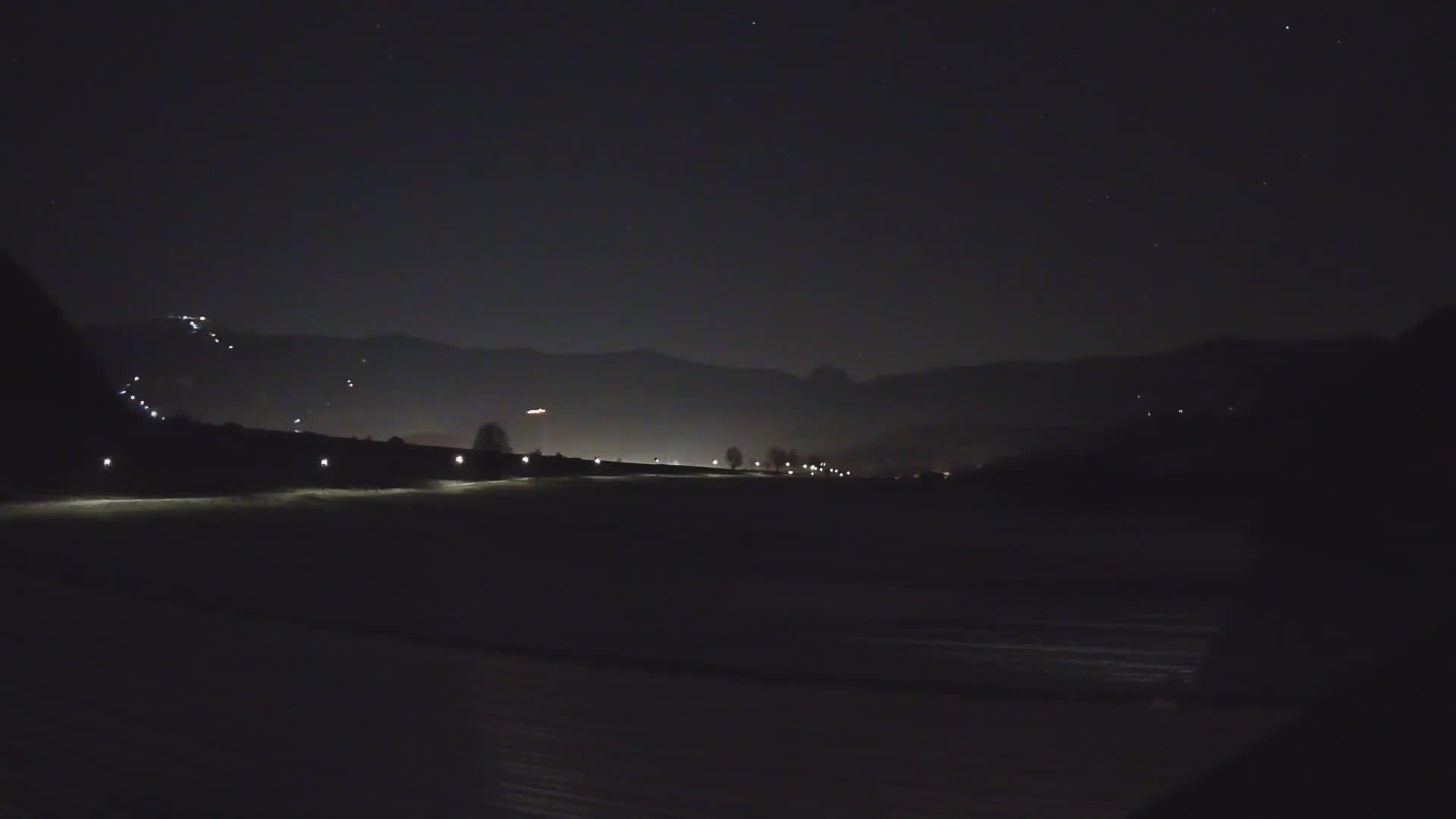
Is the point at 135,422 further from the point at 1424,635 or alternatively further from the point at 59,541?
the point at 1424,635

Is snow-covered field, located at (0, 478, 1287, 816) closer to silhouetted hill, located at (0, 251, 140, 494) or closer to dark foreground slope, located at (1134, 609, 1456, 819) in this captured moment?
dark foreground slope, located at (1134, 609, 1456, 819)

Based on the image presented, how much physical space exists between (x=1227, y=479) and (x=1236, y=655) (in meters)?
13.5

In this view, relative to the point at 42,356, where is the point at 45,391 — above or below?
below

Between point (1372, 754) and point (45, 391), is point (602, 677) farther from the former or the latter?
point (45, 391)

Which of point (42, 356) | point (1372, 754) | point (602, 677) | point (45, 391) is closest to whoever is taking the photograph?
point (1372, 754)

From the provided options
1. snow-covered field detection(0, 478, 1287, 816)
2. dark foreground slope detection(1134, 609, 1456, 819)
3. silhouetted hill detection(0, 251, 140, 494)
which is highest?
silhouetted hill detection(0, 251, 140, 494)

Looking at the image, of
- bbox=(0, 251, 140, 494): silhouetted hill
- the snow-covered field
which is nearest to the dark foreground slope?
the snow-covered field

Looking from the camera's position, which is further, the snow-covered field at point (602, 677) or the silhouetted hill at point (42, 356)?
the silhouetted hill at point (42, 356)

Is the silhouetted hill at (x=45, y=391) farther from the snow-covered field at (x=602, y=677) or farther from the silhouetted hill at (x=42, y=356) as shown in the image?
the snow-covered field at (x=602, y=677)

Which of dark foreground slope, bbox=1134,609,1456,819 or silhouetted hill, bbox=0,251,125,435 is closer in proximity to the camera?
dark foreground slope, bbox=1134,609,1456,819

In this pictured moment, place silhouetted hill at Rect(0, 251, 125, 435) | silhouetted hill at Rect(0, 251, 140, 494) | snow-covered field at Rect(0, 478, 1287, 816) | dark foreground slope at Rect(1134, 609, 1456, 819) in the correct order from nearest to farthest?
dark foreground slope at Rect(1134, 609, 1456, 819) → snow-covered field at Rect(0, 478, 1287, 816) → silhouetted hill at Rect(0, 251, 140, 494) → silhouetted hill at Rect(0, 251, 125, 435)

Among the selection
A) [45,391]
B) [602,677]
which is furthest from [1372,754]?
[45,391]

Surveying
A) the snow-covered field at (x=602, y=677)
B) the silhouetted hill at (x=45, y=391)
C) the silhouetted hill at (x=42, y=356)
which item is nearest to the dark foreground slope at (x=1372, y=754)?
the snow-covered field at (x=602, y=677)

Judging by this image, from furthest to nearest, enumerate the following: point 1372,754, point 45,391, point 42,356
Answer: point 42,356 → point 45,391 → point 1372,754
